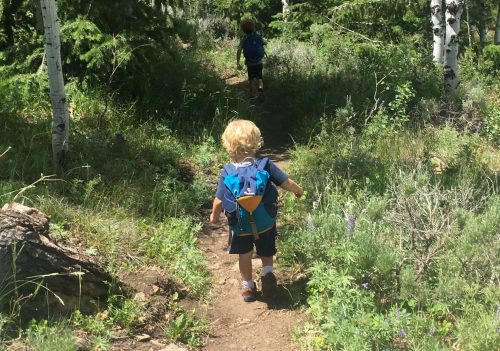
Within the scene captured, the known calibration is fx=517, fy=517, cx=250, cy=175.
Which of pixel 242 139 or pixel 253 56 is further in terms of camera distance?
pixel 253 56

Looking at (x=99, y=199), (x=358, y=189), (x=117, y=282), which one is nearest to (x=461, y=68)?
(x=358, y=189)

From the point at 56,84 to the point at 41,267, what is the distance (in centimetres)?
270

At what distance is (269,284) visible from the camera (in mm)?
4680

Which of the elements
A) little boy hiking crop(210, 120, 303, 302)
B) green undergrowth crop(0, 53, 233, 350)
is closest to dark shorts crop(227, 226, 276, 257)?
little boy hiking crop(210, 120, 303, 302)

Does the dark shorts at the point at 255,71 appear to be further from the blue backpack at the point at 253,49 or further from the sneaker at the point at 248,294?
the sneaker at the point at 248,294

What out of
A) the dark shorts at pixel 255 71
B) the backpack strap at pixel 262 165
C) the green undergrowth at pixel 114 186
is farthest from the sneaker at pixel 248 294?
the dark shorts at pixel 255 71

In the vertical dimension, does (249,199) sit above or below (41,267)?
above

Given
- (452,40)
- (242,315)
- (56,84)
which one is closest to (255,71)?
(452,40)

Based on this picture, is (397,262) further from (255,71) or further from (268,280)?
(255,71)

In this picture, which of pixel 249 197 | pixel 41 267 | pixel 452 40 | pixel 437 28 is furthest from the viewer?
pixel 437 28

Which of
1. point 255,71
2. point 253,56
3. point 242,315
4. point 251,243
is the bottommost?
point 242,315

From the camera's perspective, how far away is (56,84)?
5.77 meters

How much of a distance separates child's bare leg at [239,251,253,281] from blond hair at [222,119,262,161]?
3.10 ft

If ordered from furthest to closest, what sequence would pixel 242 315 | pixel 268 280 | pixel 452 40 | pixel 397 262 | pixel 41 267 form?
pixel 452 40 → pixel 268 280 → pixel 242 315 → pixel 397 262 → pixel 41 267
